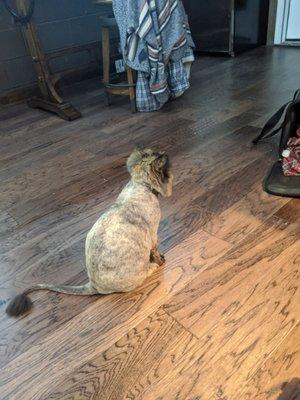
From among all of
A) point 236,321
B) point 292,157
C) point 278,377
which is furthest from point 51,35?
point 278,377

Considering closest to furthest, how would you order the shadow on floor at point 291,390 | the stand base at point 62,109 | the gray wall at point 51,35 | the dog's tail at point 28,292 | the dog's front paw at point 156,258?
the shadow on floor at point 291,390
the dog's tail at point 28,292
the dog's front paw at point 156,258
the stand base at point 62,109
the gray wall at point 51,35

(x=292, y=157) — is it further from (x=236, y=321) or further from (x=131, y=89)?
(x=131, y=89)

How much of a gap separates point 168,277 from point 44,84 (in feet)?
6.83

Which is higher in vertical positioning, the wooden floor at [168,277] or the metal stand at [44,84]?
the metal stand at [44,84]

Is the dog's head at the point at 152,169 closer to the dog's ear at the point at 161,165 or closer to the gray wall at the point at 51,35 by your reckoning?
the dog's ear at the point at 161,165

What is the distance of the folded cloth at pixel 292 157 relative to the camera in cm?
152

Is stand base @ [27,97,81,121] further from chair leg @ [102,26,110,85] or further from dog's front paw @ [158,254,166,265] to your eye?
dog's front paw @ [158,254,166,265]

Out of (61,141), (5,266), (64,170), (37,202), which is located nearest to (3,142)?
(61,141)

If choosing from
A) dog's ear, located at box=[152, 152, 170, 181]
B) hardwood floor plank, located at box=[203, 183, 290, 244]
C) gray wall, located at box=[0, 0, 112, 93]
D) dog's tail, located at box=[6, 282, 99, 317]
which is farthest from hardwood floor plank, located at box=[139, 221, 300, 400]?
gray wall, located at box=[0, 0, 112, 93]

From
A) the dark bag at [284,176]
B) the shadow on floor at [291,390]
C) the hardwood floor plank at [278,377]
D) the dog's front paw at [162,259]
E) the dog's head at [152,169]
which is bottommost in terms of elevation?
the shadow on floor at [291,390]

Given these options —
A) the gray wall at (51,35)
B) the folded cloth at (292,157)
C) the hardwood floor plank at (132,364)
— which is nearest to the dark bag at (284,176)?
the folded cloth at (292,157)

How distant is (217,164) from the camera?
181cm

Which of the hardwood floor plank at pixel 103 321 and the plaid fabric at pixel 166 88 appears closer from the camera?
the hardwood floor plank at pixel 103 321

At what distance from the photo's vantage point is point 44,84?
2.63 metres
